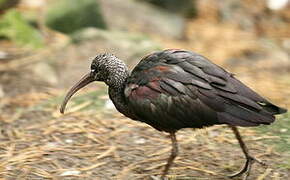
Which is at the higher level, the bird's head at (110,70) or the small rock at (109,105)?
the bird's head at (110,70)

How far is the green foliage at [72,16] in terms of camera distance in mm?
7598

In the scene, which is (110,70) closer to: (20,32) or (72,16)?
→ (20,32)

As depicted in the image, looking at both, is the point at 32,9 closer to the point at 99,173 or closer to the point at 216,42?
the point at 216,42

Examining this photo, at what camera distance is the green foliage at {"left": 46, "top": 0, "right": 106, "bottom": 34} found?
24.9 feet

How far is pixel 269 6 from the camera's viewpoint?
10.4 m

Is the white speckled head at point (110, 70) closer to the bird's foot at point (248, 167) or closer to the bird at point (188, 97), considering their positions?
the bird at point (188, 97)

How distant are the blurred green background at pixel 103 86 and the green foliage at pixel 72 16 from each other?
0.5 inches

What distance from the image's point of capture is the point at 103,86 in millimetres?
5973

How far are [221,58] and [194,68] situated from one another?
168 inches

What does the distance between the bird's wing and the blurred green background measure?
1.70 feet

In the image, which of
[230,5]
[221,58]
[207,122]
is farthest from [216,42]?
[207,122]

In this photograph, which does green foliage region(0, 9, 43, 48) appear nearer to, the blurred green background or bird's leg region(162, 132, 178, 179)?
the blurred green background

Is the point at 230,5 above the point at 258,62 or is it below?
above

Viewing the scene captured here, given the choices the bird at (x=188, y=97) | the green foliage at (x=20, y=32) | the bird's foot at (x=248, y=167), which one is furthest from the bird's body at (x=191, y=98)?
the green foliage at (x=20, y=32)
